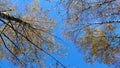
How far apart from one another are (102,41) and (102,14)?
4.61 m

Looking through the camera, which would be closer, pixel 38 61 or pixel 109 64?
pixel 38 61

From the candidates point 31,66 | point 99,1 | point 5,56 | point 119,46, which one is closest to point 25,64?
point 31,66

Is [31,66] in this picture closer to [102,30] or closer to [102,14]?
[102,14]

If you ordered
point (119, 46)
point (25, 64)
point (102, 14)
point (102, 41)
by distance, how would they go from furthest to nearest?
point (102, 41) < point (119, 46) < point (102, 14) < point (25, 64)

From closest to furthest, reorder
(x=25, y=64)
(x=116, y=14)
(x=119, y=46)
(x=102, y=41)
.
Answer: (x=25, y=64) → (x=116, y=14) → (x=119, y=46) → (x=102, y=41)

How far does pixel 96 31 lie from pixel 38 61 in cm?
841

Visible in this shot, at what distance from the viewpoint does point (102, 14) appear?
404 inches

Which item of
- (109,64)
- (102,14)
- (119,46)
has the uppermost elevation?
(102,14)

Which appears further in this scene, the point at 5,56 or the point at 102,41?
the point at 102,41

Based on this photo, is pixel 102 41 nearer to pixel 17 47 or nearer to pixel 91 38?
pixel 91 38

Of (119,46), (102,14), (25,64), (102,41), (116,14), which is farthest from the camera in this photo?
(102,41)

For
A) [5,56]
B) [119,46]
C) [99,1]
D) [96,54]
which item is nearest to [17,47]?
[5,56]

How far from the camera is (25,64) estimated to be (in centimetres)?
671

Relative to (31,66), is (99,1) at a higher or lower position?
higher
